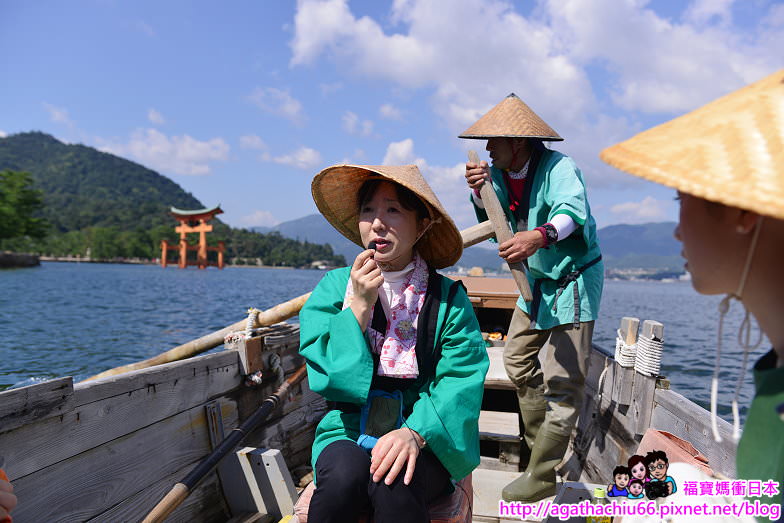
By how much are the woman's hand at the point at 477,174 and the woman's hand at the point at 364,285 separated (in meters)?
1.18

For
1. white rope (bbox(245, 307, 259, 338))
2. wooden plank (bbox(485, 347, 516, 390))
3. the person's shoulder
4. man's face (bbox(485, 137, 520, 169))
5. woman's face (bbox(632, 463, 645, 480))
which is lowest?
wooden plank (bbox(485, 347, 516, 390))

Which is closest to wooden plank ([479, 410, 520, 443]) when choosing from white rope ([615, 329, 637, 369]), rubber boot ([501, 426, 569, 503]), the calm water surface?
rubber boot ([501, 426, 569, 503])

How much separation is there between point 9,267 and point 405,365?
6928 cm

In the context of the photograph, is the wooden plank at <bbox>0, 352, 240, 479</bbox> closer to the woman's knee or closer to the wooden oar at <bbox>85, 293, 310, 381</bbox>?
the wooden oar at <bbox>85, 293, 310, 381</bbox>

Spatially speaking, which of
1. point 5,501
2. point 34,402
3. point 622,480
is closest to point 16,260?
point 34,402

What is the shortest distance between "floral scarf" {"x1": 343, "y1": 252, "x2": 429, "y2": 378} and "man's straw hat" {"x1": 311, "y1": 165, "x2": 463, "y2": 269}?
0.22 m

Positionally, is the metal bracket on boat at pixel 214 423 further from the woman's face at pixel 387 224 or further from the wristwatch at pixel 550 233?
the wristwatch at pixel 550 233

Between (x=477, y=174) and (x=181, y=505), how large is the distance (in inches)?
98.2

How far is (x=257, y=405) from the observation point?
11.5ft

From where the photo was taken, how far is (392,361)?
2059 mm

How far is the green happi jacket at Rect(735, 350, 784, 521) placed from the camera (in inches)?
31.4

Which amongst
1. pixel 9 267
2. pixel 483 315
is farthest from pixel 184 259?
pixel 483 315

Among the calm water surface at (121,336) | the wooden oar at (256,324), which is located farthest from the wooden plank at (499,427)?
the calm water surface at (121,336)

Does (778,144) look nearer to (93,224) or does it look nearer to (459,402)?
(459,402)
